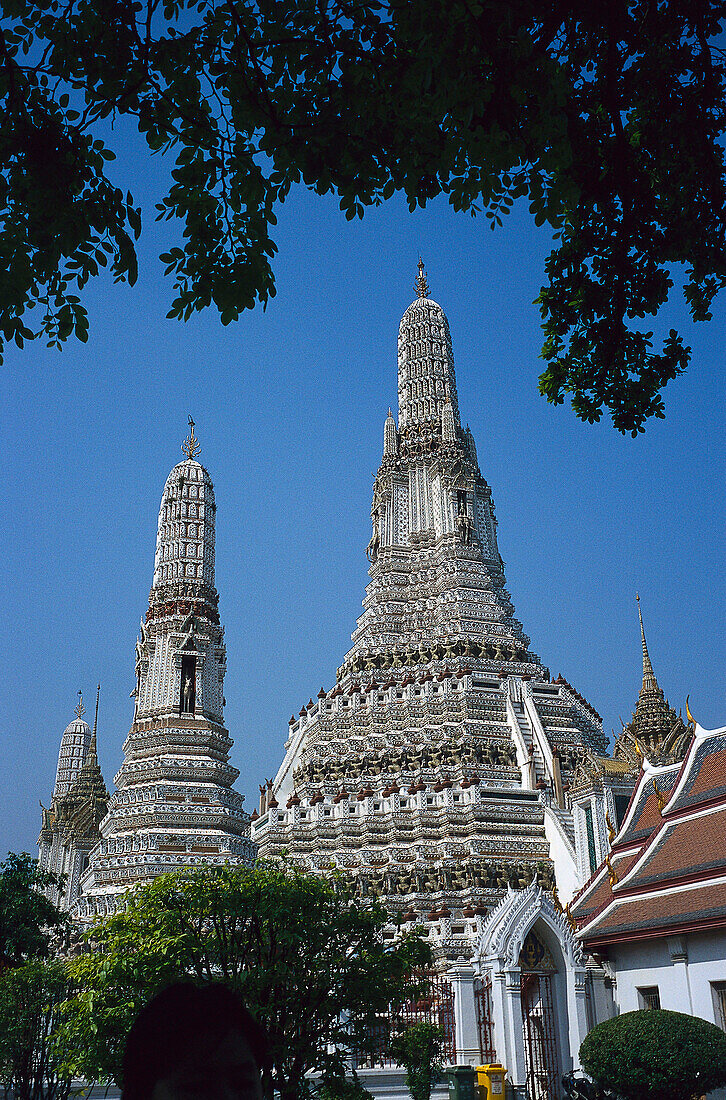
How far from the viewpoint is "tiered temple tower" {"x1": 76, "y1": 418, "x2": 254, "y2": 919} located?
104 feet

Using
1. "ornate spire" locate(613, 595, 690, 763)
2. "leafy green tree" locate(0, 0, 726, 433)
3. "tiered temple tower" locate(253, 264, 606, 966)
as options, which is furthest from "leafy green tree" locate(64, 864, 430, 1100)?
"ornate spire" locate(613, 595, 690, 763)

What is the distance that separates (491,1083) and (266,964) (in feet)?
17.4

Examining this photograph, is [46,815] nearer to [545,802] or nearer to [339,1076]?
[545,802]

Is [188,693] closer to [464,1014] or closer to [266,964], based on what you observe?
[464,1014]

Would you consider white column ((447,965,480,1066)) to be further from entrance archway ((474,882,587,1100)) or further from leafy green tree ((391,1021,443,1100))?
leafy green tree ((391,1021,443,1100))

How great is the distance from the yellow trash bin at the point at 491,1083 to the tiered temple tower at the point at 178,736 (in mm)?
15933

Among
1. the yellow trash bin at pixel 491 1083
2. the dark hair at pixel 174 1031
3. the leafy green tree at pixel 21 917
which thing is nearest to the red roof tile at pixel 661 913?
the yellow trash bin at pixel 491 1083

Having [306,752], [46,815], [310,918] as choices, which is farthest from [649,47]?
[46,815]

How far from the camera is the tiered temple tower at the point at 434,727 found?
36.5m

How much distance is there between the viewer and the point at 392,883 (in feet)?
117

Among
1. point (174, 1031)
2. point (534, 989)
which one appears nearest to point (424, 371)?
point (534, 989)

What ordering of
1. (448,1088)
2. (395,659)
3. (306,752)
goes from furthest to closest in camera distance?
(395,659) → (306,752) → (448,1088)

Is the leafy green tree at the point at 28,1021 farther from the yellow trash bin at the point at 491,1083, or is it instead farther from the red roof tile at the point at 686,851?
the red roof tile at the point at 686,851

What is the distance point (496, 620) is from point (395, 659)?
563 cm
